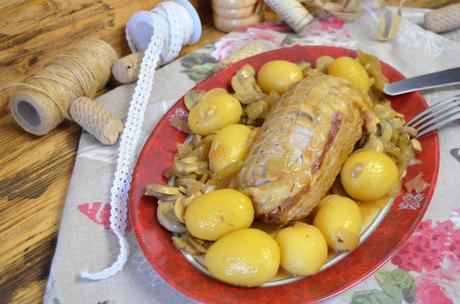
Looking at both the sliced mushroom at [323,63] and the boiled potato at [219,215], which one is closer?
the boiled potato at [219,215]

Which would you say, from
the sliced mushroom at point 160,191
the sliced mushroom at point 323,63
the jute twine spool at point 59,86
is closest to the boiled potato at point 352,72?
the sliced mushroom at point 323,63

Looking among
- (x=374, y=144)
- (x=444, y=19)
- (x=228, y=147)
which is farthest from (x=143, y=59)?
(x=444, y=19)

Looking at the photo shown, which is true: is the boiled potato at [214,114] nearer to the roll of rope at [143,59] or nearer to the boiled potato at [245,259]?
the roll of rope at [143,59]

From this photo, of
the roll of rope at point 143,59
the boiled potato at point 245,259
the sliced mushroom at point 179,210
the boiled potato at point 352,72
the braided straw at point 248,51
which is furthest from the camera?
the braided straw at point 248,51

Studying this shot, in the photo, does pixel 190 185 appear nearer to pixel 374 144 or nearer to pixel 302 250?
pixel 302 250

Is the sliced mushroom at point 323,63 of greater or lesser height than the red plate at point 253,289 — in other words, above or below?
above

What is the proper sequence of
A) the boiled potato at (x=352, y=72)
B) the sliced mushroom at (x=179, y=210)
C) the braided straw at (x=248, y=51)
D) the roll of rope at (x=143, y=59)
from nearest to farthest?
the sliced mushroom at (x=179, y=210) → the roll of rope at (x=143, y=59) → the boiled potato at (x=352, y=72) → the braided straw at (x=248, y=51)

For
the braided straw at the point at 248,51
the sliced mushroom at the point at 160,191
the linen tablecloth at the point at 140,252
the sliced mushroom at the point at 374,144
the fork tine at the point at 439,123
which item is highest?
the braided straw at the point at 248,51
